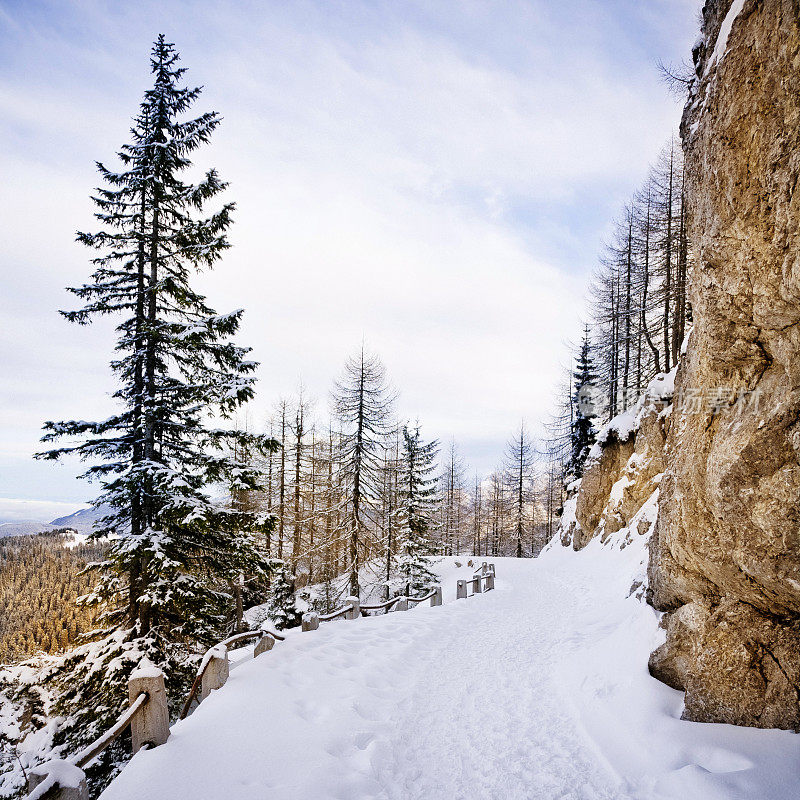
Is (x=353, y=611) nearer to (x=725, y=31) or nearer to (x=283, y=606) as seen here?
(x=283, y=606)

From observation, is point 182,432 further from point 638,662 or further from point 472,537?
point 472,537

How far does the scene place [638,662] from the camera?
16.4ft

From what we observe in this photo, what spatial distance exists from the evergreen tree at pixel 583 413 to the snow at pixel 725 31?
23.9 meters

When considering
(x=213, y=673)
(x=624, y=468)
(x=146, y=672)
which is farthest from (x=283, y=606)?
(x=624, y=468)

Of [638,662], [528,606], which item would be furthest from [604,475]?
[638,662]

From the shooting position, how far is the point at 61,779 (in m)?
2.55

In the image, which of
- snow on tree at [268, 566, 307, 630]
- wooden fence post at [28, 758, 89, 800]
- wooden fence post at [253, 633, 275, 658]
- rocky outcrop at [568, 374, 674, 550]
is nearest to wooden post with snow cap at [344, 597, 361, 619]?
wooden fence post at [253, 633, 275, 658]

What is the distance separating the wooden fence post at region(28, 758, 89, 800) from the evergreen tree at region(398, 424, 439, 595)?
16425 mm

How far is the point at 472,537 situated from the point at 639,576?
4032cm

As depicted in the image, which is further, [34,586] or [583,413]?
[34,586]

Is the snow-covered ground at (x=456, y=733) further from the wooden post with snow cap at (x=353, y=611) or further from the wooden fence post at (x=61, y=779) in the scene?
the wooden post with snow cap at (x=353, y=611)

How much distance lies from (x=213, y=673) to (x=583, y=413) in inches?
1011

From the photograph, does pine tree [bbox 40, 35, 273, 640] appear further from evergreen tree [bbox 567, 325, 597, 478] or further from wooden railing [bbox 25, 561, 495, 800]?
evergreen tree [bbox 567, 325, 597, 478]

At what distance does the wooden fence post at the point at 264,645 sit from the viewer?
20.1 ft
